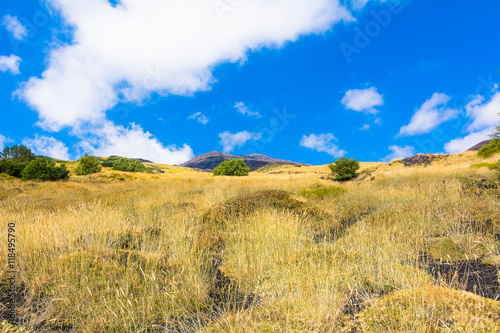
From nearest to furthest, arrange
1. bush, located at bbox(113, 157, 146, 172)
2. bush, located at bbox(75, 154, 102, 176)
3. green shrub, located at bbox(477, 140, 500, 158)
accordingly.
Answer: green shrub, located at bbox(477, 140, 500, 158), bush, located at bbox(75, 154, 102, 176), bush, located at bbox(113, 157, 146, 172)

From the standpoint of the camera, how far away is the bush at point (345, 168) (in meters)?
34.4

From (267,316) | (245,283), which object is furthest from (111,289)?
(267,316)

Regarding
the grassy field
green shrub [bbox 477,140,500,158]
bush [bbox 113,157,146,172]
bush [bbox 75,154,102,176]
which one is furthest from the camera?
bush [bbox 113,157,146,172]

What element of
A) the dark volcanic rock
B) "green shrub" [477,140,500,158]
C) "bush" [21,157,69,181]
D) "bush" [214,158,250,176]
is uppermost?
"bush" [214,158,250,176]

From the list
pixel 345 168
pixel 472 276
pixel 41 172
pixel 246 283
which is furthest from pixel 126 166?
→ pixel 472 276

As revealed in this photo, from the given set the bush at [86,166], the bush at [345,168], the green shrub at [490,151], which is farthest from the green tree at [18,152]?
the green shrub at [490,151]

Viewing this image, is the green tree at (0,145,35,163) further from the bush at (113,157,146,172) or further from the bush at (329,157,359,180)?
the bush at (329,157,359,180)

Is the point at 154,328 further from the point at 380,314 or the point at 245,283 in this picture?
the point at 380,314

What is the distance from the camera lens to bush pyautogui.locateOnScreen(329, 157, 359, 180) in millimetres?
34428

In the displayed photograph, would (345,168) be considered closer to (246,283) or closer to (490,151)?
(490,151)

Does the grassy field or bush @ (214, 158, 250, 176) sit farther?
bush @ (214, 158, 250, 176)

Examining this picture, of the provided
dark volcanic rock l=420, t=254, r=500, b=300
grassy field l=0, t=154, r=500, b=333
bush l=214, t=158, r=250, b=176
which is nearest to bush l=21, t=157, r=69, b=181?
bush l=214, t=158, r=250, b=176

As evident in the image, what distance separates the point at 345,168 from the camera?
3456 cm

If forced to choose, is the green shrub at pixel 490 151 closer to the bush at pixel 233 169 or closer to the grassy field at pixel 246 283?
the grassy field at pixel 246 283
